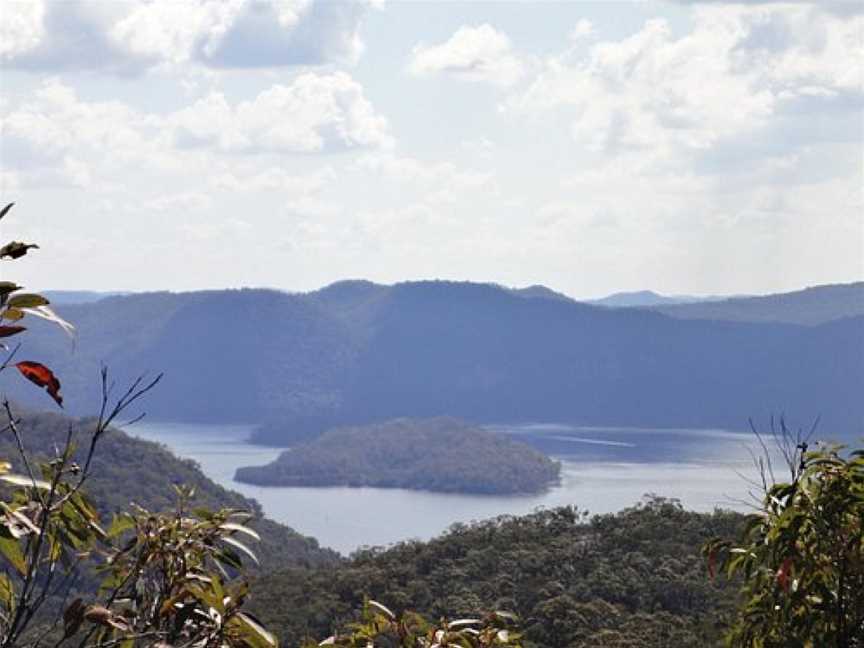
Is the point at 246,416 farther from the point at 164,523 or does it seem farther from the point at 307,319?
the point at 164,523

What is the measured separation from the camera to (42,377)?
1.87 m

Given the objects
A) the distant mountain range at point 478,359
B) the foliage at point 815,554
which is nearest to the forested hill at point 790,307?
the distant mountain range at point 478,359

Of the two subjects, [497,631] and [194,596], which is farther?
[497,631]

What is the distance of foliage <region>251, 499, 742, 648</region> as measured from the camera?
21734mm

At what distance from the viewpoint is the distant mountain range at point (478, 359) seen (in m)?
161

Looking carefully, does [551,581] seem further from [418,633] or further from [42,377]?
[42,377]

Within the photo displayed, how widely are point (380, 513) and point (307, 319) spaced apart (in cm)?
9408

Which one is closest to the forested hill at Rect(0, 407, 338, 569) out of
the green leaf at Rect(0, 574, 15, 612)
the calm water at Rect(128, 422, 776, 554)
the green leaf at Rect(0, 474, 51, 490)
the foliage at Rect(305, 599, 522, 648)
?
the calm water at Rect(128, 422, 776, 554)

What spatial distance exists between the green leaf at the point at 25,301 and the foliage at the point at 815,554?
175cm

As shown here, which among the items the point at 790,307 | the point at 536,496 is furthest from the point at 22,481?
the point at 790,307

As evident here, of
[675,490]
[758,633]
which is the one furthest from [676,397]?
[758,633]

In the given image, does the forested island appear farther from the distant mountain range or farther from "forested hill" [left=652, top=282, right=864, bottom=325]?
"forested hill" [left=652, top=282, right=864, bottom=325]

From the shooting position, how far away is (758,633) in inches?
130

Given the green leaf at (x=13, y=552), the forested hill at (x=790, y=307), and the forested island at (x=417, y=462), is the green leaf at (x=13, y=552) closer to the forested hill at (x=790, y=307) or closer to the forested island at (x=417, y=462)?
the forested island at (x=417, y=462)
